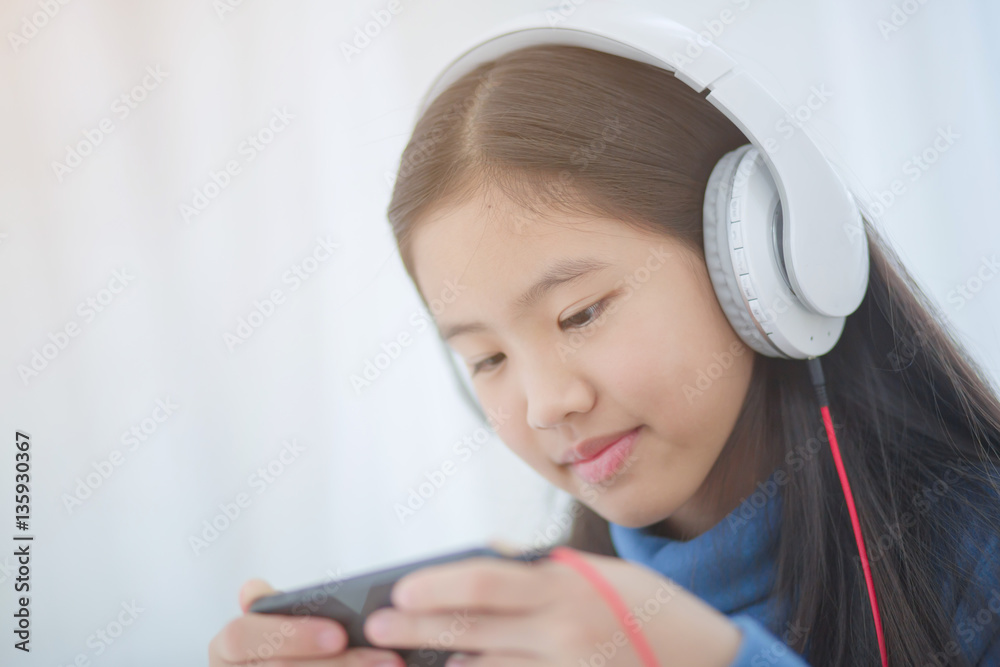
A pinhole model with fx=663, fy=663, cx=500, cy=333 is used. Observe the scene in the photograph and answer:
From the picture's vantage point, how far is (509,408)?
57 centimetres

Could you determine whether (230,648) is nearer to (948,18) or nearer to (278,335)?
(278,335)

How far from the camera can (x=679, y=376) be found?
522mm

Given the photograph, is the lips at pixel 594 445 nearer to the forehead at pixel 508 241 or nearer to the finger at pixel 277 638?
the forehead at pixel 508 241

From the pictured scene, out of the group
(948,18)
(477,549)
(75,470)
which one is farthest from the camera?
(948,18)

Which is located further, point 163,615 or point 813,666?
point 163,615

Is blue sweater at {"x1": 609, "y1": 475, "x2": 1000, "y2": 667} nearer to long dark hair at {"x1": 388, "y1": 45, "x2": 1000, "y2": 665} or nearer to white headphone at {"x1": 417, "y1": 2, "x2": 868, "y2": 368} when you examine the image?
long dark hair at {"x1": 388, "y1": 45, "x2": 1000, "y2": 665}

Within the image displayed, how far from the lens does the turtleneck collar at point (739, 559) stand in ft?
1.89

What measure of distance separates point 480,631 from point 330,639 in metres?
0.09

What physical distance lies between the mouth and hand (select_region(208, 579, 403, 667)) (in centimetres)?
26

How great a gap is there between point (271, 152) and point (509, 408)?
0.57 m

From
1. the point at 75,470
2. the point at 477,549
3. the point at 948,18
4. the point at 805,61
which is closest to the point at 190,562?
the point at 75,470

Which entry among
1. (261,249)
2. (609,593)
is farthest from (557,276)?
(261,249)

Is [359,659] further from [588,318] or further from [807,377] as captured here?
[807,377]

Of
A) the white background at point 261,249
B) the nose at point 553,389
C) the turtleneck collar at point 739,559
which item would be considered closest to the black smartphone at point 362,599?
the nose at point 553,389
